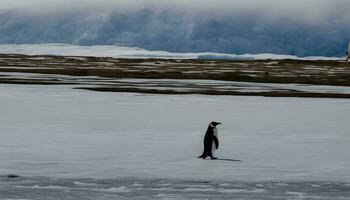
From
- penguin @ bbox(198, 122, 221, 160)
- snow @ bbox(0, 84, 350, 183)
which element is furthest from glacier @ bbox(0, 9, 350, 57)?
penguin @ bbox(198, 122, 221, 160)

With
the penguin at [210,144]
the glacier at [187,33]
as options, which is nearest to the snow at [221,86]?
the penguin at [210,144]

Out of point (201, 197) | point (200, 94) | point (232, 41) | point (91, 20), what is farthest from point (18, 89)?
point (91, 20)

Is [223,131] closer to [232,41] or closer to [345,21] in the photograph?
[232,41]

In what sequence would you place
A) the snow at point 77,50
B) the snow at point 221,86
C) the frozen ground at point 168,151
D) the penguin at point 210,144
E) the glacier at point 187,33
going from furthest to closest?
the glacier at point 187,33 → the snow at point 77,50 → the snow at point 221,86 → the penguin at point 210,144 → the frozen ground at point 168,151

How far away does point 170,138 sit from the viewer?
1227 cm

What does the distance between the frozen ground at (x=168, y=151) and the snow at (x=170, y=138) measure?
0.02 m

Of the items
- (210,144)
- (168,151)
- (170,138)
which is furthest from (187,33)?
(210,144)

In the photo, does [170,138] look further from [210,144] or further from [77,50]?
[77,50]

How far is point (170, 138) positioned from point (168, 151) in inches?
68.4

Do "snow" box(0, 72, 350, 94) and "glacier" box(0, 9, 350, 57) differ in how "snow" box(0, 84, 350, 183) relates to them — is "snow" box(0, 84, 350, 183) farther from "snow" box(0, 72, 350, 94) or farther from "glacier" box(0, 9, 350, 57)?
"glacier" box(0, 9, 350, 57)

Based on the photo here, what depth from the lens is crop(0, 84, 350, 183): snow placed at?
880cm

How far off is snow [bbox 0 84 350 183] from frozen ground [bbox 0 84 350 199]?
0.05ft

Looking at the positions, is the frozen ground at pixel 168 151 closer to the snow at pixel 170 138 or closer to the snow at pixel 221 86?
the snow at pixel 170 138

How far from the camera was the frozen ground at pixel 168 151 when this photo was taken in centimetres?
752
